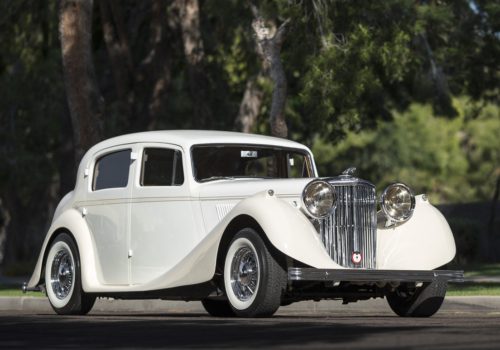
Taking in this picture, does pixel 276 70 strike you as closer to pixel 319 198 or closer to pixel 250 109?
pixel 250 109

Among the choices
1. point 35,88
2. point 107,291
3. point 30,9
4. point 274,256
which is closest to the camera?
point 274,256

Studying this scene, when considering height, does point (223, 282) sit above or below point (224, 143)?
below

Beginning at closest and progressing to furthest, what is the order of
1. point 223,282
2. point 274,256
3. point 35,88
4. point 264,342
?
point 264,342, point 274,256, point 223,282, point 35,88

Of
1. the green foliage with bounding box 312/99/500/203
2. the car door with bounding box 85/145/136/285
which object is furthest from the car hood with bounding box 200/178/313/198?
the green foliage with bounding box 312/99/500/203

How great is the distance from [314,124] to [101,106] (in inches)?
147

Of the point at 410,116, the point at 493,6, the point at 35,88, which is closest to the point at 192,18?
the point at 493,6

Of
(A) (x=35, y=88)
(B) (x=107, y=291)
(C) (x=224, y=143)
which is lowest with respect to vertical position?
(B) (x=107, y=291)

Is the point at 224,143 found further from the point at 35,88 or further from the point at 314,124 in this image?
the point at 35,88

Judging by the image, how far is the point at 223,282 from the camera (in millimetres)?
8242

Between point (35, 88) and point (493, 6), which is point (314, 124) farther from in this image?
point (35, 88)

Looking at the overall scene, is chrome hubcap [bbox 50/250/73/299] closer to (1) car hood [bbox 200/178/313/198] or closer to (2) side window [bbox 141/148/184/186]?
(2) side window [bbox 141/148/184/186]

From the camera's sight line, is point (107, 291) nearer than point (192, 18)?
Yes

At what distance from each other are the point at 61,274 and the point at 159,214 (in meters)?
1.78

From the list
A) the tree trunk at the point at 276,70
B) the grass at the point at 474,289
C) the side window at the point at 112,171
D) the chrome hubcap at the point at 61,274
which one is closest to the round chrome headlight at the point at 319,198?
the side window at the point at 112,171
